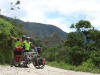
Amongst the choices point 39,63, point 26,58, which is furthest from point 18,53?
point 39,63

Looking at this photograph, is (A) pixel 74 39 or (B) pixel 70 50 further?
(A) pixel 74 39

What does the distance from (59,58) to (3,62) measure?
43.1 ft

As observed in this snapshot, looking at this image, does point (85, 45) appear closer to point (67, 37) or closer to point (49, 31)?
point (67, 37)

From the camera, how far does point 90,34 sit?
939 inches

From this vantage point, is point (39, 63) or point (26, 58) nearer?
point (26, 58)

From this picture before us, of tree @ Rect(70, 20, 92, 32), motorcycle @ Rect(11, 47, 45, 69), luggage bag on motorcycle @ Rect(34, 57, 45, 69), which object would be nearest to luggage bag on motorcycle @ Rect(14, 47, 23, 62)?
motorcycle @ Rect(11, 47, 45, 69)

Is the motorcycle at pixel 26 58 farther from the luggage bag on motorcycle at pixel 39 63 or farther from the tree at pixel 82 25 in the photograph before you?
the tree at pixel 82 25

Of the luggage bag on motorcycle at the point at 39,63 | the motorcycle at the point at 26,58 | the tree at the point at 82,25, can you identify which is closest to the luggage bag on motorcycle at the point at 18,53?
the motorcycle at the point at 26,58

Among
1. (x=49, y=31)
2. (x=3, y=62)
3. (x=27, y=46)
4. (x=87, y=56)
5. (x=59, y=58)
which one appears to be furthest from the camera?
(x=49, y=31)

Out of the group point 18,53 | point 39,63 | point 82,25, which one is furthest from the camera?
point 82,25

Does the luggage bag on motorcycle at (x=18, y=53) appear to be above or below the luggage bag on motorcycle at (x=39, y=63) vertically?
above

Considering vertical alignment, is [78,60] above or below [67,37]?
below

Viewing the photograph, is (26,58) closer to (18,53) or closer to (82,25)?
(18,53)

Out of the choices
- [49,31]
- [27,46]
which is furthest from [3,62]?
[49,31]
